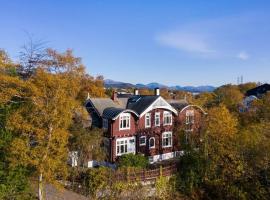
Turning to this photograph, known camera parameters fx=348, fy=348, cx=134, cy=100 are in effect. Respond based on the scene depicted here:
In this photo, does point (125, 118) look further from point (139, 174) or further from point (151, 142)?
point (139, 174)

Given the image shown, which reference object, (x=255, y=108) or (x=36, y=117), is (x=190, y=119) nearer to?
(x=255, y=108)

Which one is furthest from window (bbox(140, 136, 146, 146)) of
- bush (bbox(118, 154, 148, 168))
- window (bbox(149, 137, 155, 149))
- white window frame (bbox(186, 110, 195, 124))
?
white window frame (bbox(186, 110, 195, 124))

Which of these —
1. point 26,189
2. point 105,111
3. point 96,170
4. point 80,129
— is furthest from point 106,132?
point 26,189

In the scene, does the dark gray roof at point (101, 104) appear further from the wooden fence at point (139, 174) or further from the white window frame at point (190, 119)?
the wooden fence at point (139, 174)

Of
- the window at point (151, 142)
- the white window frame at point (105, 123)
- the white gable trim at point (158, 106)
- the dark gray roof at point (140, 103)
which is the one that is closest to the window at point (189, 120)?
the white gable trim at point (158, 106)

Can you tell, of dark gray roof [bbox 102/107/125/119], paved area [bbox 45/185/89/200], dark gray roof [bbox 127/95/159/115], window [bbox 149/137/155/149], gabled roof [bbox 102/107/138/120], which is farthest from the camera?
window [bbox 149/137/155/149]

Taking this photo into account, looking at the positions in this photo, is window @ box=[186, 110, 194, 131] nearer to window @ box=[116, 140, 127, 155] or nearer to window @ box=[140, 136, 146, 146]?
window @ box=[140, 136, 146, 146]

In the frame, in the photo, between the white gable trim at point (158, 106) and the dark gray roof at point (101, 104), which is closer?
the dark gray roof at point (101, 104)
